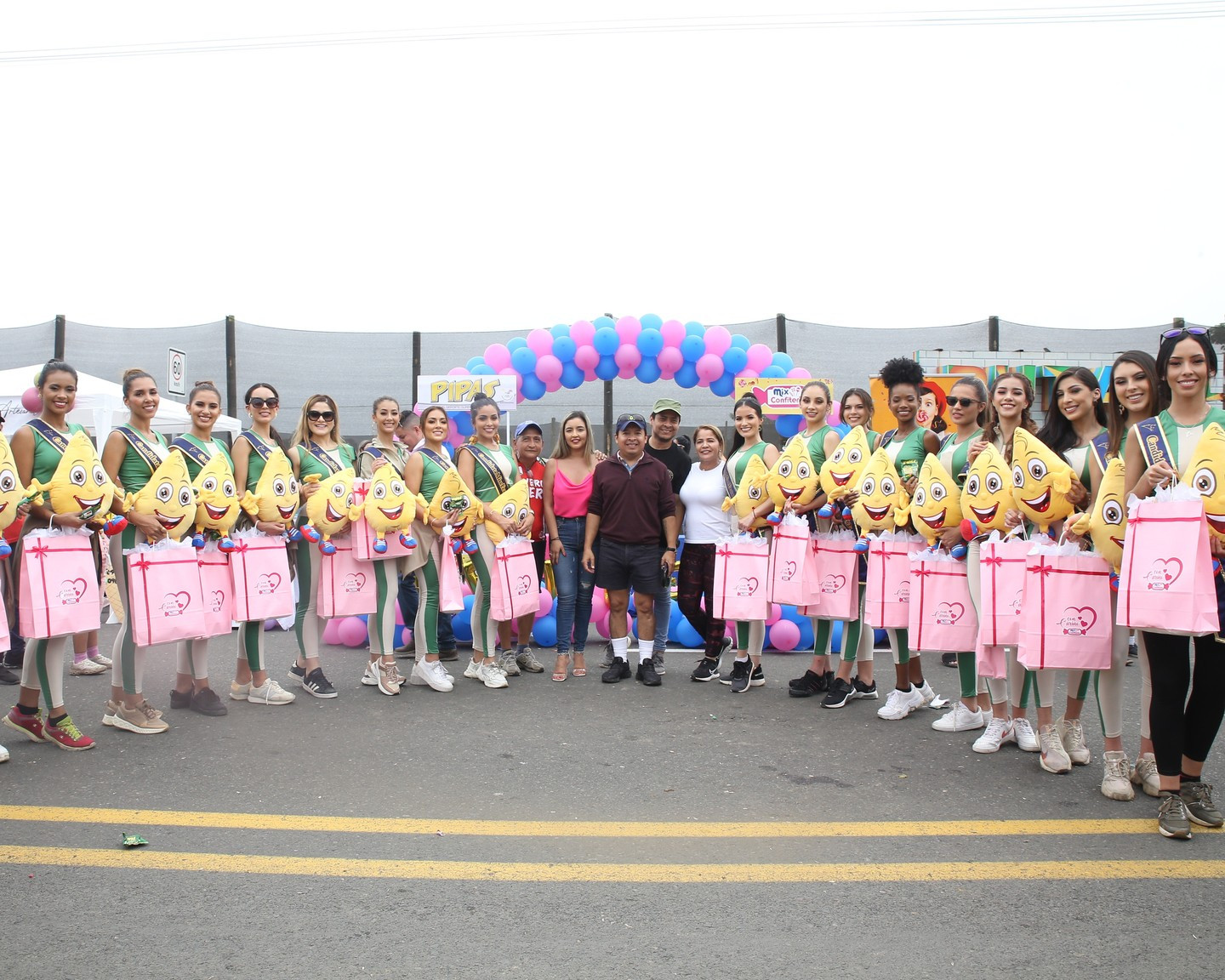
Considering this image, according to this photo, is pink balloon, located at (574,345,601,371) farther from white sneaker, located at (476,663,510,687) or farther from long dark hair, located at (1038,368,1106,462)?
long dark hair, located at (1038,368,1106,462)

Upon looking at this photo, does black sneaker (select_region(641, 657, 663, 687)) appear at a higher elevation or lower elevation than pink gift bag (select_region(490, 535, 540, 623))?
lower

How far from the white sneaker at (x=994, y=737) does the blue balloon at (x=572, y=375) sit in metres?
7.19

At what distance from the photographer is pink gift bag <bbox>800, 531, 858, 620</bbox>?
20.1 ft

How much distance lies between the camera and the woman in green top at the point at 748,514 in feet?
21.8

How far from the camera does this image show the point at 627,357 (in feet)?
36.7

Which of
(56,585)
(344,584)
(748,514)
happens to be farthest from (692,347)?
(56,585)

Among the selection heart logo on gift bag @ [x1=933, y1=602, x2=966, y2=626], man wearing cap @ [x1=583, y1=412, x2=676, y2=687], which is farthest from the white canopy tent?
heart logo on gift bag @ [x1=933, y1=602, x2=966, y2=626]

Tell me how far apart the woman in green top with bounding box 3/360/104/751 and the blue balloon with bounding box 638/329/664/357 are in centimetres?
688

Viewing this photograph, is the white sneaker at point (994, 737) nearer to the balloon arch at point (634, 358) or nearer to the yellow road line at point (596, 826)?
the yellow road line at point (596, 826)

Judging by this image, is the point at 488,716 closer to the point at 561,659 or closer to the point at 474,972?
the point at 561,659

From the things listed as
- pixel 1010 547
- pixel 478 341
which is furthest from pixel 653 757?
pixel 478 341

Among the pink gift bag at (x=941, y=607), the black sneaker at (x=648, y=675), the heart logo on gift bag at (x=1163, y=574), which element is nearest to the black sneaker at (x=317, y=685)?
the black sneaker at (x=648, y=675)

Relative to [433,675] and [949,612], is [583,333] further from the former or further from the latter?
[949,612]

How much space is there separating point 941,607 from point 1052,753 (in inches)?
37.5
